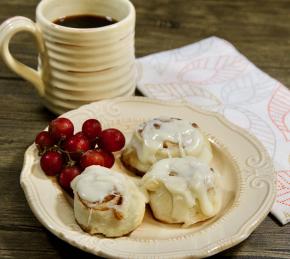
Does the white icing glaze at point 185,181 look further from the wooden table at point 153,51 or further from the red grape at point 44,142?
the red grape at point 44,142

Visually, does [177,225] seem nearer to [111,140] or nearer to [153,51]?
[111,140]

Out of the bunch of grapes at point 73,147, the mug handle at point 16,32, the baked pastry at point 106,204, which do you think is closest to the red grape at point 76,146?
the bunch of grapes at point 73,147

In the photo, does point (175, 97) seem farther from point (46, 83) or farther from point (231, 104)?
point (46, 83)

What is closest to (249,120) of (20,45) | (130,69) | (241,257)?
(130,69)

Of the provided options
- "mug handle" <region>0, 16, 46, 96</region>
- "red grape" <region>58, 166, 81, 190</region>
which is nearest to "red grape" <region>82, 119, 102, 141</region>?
"red grape" <region>58, 166, 81, 190</region>

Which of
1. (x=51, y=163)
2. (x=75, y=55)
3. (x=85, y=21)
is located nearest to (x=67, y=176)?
(x=51, y=163)
